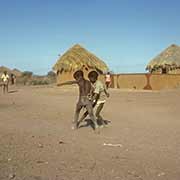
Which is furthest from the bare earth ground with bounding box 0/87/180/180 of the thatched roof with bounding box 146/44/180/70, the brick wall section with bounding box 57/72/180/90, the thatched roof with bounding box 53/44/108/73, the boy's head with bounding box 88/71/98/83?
the thatched roof with bounding box 53/44/108/73

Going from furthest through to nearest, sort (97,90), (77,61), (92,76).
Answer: (77,61)
(92,76)
(97,90)

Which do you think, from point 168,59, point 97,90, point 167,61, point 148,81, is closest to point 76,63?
point 167,61

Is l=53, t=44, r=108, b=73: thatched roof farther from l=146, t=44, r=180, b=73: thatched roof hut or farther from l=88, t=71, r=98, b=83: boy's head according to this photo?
l=88, t=71, r=98, b=83: boy's head

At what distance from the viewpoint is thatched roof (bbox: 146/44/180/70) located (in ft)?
146

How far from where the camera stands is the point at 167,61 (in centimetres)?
4475

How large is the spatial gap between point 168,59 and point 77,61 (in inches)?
366

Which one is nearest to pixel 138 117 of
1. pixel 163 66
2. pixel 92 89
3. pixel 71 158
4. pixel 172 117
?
pixel 172 117

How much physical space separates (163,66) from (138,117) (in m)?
30.3

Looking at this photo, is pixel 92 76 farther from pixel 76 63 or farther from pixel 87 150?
pixel 76 63

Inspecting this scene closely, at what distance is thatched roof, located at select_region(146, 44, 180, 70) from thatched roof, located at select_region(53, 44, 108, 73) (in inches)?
221

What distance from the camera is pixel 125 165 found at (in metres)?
7.41

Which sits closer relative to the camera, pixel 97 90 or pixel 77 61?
pixel 97 90

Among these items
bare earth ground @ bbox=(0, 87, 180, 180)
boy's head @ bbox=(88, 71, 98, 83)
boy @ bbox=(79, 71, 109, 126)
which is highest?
boy's head @ bbox=(88, 71, 98, 83)

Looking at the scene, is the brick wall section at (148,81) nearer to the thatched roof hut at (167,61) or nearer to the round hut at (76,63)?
the thatched roof hut at (167,61)
